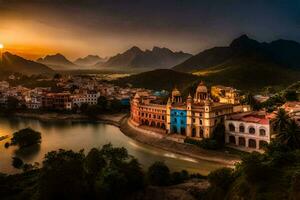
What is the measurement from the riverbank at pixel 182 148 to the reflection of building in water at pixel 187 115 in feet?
7.03

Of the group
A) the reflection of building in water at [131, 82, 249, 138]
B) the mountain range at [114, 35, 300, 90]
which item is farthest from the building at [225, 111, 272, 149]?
the mountain range at [114, 35, 300, 90]

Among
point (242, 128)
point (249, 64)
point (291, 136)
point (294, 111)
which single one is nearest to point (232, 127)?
point (242, 128)

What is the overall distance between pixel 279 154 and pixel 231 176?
9.89ft

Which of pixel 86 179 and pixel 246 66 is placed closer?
pixel 86 179

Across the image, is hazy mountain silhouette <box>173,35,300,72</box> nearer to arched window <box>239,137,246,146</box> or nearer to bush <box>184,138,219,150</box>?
arched window <box>239,137,246,146</box>

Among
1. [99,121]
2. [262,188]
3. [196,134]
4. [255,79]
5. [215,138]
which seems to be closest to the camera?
[262,188]

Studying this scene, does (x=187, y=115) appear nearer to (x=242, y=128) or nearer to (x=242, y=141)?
(x=242, y=128)

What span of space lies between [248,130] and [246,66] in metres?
88.8

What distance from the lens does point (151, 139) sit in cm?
→ 3934

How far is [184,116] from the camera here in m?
38.7

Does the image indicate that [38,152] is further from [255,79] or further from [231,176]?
[255,79]

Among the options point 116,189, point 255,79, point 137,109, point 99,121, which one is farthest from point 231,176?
point 255,79

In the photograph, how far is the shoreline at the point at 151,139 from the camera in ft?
104

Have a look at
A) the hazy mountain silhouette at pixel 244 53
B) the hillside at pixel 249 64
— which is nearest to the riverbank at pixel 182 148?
the hillside at pixel 249 64
